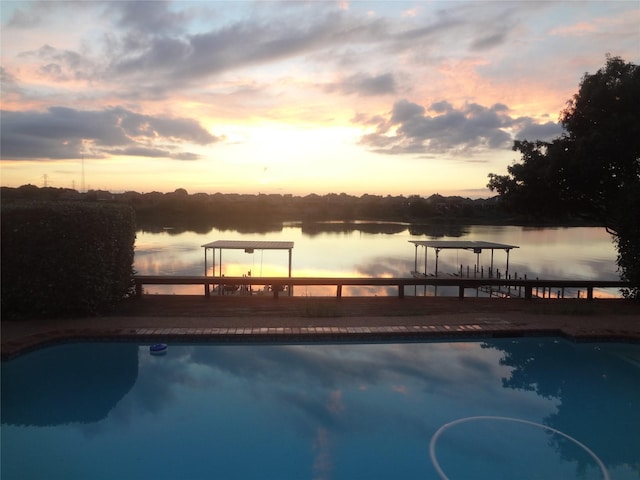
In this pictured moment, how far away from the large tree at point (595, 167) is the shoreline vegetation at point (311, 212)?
30091mm

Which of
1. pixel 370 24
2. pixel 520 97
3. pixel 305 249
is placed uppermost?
pixel 370 24

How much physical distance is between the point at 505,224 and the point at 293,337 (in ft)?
178

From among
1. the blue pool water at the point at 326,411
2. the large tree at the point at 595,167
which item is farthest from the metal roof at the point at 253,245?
the blue pool water at the point at 326,411

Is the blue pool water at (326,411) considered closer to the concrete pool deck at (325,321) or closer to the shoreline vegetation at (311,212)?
the concrete pool deck at (325,321)

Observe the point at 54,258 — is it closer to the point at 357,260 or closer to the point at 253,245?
the point at 253,245

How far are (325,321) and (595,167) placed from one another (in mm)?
7126

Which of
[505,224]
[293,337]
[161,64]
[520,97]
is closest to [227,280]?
[293,337]

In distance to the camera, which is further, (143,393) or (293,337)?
(293,337)

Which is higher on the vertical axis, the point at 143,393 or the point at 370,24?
the point at 370,24

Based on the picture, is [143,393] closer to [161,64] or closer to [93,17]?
[93,17]

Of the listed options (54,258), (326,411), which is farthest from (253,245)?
(326,411)

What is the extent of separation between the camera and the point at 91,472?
371 centimetres

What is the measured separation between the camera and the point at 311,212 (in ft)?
206

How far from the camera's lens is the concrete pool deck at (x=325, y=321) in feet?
21.5
